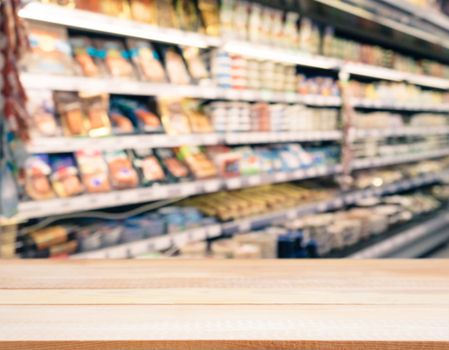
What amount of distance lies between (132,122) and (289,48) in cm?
144

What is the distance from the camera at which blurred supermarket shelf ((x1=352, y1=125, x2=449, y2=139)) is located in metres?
4.31

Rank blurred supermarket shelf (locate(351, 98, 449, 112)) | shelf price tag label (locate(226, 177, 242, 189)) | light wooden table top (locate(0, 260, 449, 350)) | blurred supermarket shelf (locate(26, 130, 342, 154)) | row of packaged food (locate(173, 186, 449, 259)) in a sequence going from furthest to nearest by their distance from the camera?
blurred supermarket shelf (locate(351, 98, 449, 112))
shelf price tag label (locate(226, 177, 242, 189))
row of packaged food (locate(173, 186, 449, 259))
blurred supermarket shelf (locate(26, 130, 342, 154))
light wooden table top (locate(0, 260, 449, 350))

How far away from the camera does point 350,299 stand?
0.86 metres

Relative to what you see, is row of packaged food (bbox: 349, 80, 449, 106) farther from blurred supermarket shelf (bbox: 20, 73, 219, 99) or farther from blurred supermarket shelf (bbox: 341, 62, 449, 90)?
blurred supermarket shelf (bbox: 20, 73, 219, 99)

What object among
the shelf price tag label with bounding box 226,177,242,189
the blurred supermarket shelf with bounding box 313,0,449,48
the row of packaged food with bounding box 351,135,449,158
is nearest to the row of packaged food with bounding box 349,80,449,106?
the row of packaged food with bounding box 351,135,449,158

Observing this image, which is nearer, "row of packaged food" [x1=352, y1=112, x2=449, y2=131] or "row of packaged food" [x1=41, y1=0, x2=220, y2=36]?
"row of packaged food" [x1=41, y1=0, x2=220, y2=36]

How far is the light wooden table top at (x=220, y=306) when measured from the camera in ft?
2.25

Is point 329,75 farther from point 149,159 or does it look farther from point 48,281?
point 48,281

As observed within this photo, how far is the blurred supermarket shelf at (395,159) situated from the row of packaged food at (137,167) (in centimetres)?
100

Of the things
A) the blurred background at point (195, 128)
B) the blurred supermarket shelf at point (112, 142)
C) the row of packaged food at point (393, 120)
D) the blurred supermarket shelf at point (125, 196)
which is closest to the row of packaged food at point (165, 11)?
the blurred background at point (195, 128)

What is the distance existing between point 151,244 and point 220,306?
1827 mm

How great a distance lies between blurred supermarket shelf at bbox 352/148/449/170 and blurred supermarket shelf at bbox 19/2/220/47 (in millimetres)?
2156

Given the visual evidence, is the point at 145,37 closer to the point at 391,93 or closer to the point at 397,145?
the point at 391,93

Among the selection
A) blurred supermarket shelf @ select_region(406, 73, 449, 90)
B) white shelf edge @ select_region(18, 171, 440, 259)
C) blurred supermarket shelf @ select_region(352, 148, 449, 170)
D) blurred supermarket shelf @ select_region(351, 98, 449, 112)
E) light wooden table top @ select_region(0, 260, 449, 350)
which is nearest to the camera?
light wooden table top @ select_region(0, 260, 449, 350)
